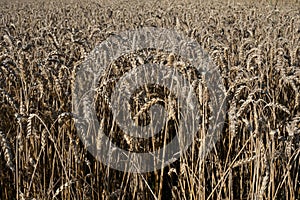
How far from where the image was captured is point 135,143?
1.92 metres

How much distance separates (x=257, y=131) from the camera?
58.9 inches

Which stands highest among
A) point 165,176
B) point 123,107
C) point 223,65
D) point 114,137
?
point 223,65

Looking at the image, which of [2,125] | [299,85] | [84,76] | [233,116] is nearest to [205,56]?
[299,85]

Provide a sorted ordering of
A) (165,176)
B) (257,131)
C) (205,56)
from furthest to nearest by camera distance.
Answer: (205,56) < (165,176) < (257,131)

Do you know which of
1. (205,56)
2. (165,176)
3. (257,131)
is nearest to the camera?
(257,131)

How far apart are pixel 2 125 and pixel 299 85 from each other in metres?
2.08

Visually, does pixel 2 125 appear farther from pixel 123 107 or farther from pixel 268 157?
pixel 268 157

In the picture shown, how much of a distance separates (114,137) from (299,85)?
56.4 inches


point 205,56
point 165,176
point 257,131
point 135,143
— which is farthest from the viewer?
point 205,56

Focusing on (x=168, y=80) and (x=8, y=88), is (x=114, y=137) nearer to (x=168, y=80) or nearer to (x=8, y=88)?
(x=168, y=80)

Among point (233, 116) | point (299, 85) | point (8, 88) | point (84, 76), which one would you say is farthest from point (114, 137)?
point (299, 85)

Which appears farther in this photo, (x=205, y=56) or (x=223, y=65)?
(x=205, y=56)

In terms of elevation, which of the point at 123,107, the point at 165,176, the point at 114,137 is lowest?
the point at 165,176

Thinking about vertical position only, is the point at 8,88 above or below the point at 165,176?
above
